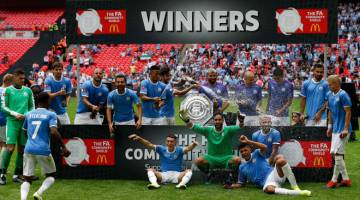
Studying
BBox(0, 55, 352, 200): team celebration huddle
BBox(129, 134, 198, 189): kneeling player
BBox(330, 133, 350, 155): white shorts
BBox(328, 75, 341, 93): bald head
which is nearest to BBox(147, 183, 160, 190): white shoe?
BBox(0, 55, 352, 200): team celebration huddle

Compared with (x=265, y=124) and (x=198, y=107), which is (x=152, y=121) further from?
(x=265, y=124)

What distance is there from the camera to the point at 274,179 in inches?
382

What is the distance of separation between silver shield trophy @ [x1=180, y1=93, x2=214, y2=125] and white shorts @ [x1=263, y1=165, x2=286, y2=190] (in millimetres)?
1699

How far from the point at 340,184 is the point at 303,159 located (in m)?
0.78

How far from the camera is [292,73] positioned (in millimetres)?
25266

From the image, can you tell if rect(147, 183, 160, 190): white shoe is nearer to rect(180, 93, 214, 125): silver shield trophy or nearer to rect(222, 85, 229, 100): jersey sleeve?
rect(180, 93, 214, 125): silver shield trophy

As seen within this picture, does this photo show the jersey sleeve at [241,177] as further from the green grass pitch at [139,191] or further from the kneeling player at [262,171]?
the green grass pitch at [139,191]

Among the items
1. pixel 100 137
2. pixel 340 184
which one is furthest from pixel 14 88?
pixel 340 184

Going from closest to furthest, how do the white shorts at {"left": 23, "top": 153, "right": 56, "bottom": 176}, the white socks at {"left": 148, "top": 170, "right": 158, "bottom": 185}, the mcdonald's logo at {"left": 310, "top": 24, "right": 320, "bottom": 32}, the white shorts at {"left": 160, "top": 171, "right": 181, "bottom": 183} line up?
the white shorts at {"left": 23, "top": 153, "right": 56, "bottom": 176} → the white socks at {"left": 148, "top": 170, "right": 158, "bottom": 185} → the white shorts at {"left": 160, "top": 171, "right": 181, "bottom": 183} → the mcdonald's logo at {"left": 310, "top": 24, "right": 320, "bottom": 32}

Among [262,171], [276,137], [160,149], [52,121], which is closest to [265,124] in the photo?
[276,137]

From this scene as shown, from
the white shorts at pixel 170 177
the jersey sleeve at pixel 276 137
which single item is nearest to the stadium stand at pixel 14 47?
the white shorts at pixel 170 177

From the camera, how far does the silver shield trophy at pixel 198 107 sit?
10.7 meters

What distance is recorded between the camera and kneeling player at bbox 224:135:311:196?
31.5 ft

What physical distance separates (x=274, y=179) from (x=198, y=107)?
1950mm
